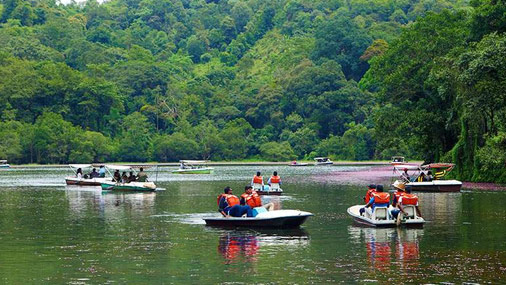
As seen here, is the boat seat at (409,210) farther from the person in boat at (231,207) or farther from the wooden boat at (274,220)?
the person in boat at (231,207)

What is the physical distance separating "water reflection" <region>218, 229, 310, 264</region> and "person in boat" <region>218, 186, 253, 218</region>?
982 mm

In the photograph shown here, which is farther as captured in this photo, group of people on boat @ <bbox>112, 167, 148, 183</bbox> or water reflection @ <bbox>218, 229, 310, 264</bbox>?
group of people on boat @ <bbox>112, 167, 148, 183</bbox>

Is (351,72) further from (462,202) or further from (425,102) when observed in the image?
(462,202)

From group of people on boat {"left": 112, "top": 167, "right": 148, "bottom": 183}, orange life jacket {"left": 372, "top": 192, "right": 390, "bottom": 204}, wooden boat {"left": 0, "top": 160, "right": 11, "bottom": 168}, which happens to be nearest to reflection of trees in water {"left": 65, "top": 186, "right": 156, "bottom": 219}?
group of people on boat {"left": 112, "top": 167, "right": 148, "bottom": 183}

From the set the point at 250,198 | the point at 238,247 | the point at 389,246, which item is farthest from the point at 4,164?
the point at 389,246

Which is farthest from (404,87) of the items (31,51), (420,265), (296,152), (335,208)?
(31,51)

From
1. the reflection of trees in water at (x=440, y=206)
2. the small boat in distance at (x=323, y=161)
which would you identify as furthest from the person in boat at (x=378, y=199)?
the small boat in distance at (x=323, y=161)

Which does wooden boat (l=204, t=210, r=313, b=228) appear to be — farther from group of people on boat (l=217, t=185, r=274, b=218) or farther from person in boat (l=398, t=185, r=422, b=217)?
person in boat (l=398, t=185, r=422, b=217)

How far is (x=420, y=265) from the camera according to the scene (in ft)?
99.3

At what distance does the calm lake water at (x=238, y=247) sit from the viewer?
2855 centimetres

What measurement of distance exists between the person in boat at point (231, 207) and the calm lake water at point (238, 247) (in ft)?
3.24

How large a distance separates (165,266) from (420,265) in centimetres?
907

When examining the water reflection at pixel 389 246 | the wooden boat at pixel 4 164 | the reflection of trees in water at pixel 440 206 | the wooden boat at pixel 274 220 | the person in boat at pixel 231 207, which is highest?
the wooden boat at pixel 4 164

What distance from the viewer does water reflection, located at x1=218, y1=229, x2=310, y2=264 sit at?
A: 33.0 metres
